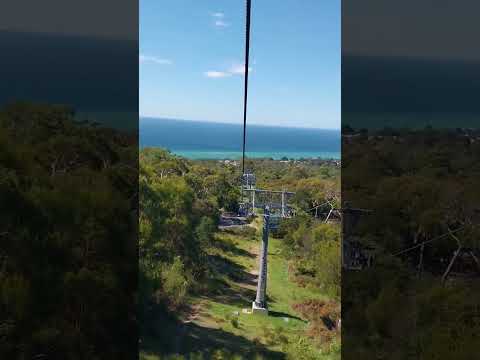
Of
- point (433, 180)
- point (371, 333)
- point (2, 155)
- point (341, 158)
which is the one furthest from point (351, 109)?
point (2, 155)

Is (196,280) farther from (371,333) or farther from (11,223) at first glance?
(11,223)

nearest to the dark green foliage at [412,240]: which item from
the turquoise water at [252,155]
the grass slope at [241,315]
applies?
the grass slope at [241,315]

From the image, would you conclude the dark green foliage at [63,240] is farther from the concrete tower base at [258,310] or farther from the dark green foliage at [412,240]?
the dark green foliage at [412,240]

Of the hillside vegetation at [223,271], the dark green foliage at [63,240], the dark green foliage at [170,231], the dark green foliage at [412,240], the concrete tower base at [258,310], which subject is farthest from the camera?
the concrete tower base at [258,310]

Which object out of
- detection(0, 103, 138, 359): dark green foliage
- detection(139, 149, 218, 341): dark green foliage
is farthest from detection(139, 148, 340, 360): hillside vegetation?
detection(0, 103, 138, 359): dark green foliage

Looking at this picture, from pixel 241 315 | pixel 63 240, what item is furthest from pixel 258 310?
pixel 63 240

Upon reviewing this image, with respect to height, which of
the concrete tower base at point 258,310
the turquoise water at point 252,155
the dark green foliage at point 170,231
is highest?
the turquoise water at point 252,155

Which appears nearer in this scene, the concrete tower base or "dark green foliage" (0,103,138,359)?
"dark green foliage" (0,103,138,359)

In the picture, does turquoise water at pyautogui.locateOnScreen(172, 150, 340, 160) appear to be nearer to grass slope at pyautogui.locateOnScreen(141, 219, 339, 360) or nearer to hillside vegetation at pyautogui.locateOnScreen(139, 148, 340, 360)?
hillside vegetation at pyautogui.locateOnScreen(139, 148, 340, 360)

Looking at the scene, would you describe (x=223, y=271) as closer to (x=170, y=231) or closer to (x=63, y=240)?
(x=170, y=231)
